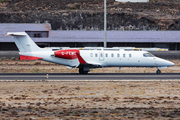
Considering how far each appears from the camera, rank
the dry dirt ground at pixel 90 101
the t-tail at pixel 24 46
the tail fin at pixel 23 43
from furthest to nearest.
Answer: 1. the tail fin at pixel 23 43
2. the t-tail at pixel 24 46
3. the dry dirt ground at pixel 90 101

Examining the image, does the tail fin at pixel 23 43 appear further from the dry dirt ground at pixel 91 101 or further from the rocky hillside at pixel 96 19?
the rocky hillside at pixel 96 19

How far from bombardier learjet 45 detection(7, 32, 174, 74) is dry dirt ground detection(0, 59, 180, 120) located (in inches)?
373

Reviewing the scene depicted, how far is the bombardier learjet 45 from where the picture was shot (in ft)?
110

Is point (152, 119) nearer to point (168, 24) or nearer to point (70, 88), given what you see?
point (70, 88)

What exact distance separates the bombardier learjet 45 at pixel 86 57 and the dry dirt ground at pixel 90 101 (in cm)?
948

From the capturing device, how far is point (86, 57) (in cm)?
3409

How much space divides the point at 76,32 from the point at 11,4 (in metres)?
66.3

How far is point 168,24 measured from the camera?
315 ft

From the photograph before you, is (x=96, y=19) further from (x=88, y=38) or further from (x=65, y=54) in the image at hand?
(x=65, y=54)

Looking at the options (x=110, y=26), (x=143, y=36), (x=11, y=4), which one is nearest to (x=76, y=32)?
(x=143, y=36)

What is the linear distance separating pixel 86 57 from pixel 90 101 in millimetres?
17129

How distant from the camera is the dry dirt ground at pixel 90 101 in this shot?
13.8 m

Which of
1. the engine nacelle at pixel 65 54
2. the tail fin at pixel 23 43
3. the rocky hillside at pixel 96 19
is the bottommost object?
the engine nacelle at pixel 65 54

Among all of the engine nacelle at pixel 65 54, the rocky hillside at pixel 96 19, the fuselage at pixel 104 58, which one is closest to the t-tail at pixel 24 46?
the fuselage at pixel 104 58
